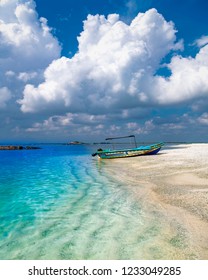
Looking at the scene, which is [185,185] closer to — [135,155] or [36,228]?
[36,228]

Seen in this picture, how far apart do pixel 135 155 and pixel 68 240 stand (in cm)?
3795

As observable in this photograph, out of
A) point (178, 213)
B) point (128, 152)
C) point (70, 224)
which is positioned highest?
point (128, 152)

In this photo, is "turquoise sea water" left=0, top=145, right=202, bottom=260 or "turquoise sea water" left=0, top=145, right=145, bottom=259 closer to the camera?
"turquoise sea water" left=0, top=145, right=202, bottom=260

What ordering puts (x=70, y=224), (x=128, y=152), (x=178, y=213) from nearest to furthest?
(x=70, y=224)
(x=178, y=213)
(x=128, y=152)

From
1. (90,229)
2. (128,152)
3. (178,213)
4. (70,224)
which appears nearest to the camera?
(90,229)

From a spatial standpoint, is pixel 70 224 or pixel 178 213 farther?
pixel 178 213

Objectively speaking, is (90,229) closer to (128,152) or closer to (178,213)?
(178,213)

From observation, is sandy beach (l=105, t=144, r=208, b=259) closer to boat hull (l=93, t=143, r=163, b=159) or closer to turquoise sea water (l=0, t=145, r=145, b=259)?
turquoise sea water (l=0, t=145, r=145, b=259)

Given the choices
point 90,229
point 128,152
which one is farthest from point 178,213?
point 128,152

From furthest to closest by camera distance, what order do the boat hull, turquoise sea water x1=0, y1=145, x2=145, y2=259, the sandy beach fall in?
the boat hull < turquoise sea water x1=0, y1=145, x2=145, y2=259 < the sandy beach

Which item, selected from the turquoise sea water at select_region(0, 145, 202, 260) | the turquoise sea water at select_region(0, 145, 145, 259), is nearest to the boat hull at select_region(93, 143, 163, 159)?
the turquoise sea water at select_region(0, 145, 145, 259)

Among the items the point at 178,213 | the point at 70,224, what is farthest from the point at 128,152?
the point at 70,224

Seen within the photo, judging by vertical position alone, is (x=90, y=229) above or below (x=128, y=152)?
below
